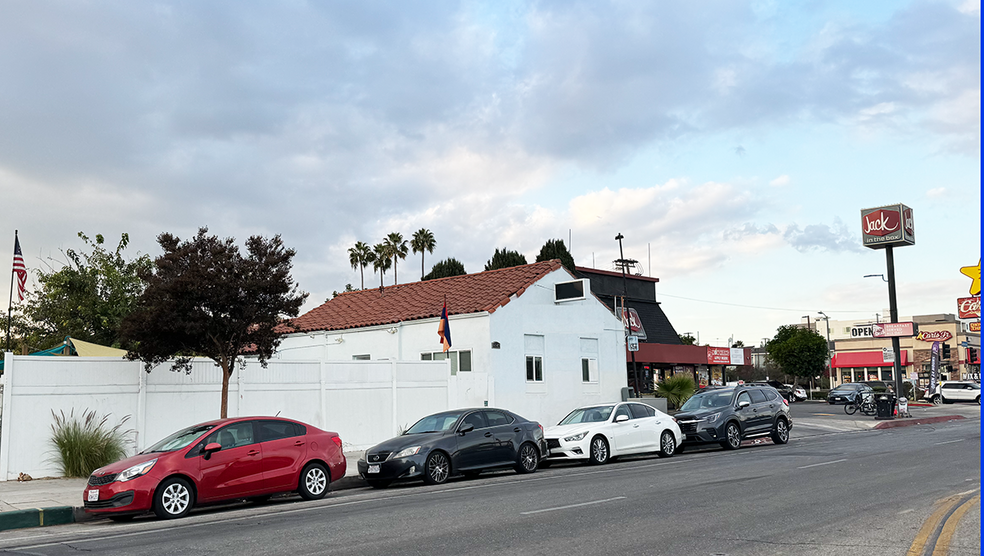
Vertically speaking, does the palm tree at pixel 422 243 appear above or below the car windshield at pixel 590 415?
above

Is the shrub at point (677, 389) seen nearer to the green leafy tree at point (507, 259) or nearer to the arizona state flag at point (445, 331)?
the arizona state flag at point (445, 331)

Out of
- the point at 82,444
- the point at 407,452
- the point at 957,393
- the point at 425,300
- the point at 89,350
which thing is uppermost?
the point at 425,300

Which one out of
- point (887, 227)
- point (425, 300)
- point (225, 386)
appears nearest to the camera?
point (225, 386)

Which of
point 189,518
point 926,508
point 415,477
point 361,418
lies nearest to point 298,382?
point 361,418

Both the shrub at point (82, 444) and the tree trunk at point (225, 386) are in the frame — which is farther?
the tree trunk at point (225, 386)

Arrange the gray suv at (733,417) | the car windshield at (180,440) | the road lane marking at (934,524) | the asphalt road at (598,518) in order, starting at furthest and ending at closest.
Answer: the gray suv at (733,417), the car windshield at (180,440), the asphalt road at (598,518), the road lane marking at (934,524)

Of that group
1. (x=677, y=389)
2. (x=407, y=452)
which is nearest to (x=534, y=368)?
(x=677, y=389)

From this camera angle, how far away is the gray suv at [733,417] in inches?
896

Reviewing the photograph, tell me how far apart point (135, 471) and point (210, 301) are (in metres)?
5.51

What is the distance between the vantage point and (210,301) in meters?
17.1

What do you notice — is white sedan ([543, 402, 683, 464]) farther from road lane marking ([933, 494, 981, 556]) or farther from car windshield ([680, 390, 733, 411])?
road lane marking ([933, 494, 981, 556])

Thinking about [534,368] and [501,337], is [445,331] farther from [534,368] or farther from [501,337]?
[534,368]

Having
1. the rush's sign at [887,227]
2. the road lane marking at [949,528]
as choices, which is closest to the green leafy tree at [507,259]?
the rush's sign at [887,227]

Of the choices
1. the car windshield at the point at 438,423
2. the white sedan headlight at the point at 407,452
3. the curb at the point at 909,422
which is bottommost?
the curb at the point at 909,422
